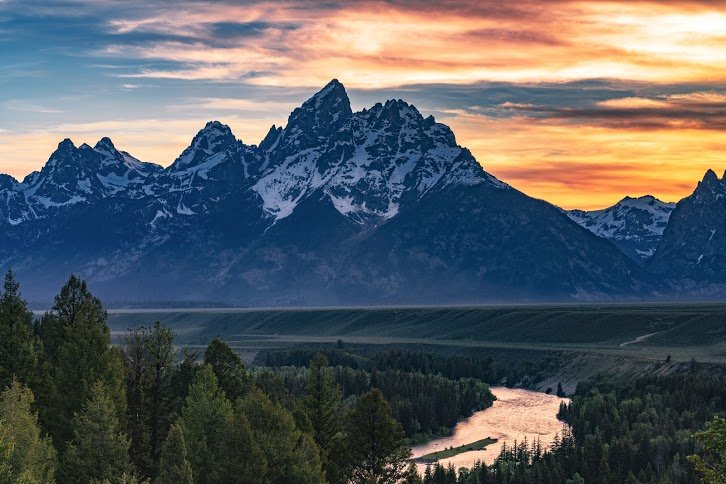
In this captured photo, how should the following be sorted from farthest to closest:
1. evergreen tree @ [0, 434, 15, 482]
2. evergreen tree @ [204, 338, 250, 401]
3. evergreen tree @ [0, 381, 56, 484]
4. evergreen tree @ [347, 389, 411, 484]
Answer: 1. evergreen tree @ [204, 338, 250, 401]
2. evergreen tree @ [347, 389, 411, 484]
3. evergreen tree @ [0, 381, 56, 484]
4. evergreen tree @ [0, 434, 15, 482]

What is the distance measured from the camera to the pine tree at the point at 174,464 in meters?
64.9

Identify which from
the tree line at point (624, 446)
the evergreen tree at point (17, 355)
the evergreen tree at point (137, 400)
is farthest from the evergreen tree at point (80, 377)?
the tree line at point (624, 446)

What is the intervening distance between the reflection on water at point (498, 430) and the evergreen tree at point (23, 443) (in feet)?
237

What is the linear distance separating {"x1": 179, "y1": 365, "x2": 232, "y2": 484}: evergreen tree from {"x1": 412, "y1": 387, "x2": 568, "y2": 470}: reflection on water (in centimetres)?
5808

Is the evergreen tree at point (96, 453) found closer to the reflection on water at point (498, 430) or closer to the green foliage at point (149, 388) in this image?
the green foliage at point (149, 388)

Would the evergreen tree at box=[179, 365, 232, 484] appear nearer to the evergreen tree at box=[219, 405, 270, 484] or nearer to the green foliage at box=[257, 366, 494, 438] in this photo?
the evergreen tree at box=[219, 405, 270, 484]


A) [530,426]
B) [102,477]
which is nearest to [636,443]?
[530,426]

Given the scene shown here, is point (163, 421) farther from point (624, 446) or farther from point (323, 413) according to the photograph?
point (624, 446)

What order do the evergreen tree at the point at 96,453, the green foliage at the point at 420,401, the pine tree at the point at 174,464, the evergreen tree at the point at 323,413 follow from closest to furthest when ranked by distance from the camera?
1. the pine tree at the point at 174,464
2. the evergreen tree at the point at 96,453
3. the evergreen tree at the point at 323,413
4. the green foliage at the point at 420,401

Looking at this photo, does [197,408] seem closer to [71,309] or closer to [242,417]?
[242,417]

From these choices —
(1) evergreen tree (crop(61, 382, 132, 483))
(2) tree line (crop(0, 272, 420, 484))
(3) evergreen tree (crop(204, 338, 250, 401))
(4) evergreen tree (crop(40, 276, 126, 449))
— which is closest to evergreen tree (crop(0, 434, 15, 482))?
(2) tree line (crop(0, 272, 420, 484))

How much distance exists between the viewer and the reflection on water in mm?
147250

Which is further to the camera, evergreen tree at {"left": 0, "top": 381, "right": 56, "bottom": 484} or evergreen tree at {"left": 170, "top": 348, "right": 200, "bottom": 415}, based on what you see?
evergreen tree at {"left": 170, "top": 348, "right": 200, "bottom": 415}

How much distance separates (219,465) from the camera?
245 ft
